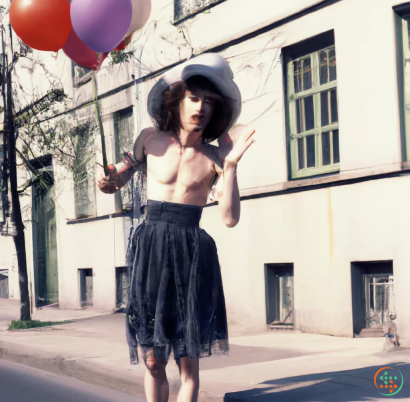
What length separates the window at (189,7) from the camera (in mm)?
11578

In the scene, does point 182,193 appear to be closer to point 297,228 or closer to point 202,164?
point 202,164

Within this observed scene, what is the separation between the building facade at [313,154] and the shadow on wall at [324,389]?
2.64 m

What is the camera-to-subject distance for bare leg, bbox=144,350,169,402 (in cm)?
439

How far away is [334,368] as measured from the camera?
21.6 ft

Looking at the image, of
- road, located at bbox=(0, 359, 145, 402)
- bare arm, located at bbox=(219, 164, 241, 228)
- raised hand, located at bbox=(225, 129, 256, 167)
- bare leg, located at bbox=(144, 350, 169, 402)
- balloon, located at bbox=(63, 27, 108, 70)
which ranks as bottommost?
road, located at bbox=(0, 359, 145, 402)

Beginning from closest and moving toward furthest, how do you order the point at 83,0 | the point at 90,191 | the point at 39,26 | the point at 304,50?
the point at 83,0, the point at 39,26, the point at 304,50, the point at 90,191

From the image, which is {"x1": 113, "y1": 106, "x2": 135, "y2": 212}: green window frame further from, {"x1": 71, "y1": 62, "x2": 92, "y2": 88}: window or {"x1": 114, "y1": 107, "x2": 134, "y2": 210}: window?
{"x1": 71, "y1": 62, "x2": 92, "y2": 88}: window

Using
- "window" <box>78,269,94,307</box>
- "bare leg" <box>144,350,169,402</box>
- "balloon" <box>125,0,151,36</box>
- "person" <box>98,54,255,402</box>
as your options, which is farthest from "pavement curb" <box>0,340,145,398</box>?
"window" <box>78,269,94,307</box>

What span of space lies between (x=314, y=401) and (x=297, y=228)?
4.95 meters

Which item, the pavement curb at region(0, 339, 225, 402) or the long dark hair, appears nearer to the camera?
the long dark hair

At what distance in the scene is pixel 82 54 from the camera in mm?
5539

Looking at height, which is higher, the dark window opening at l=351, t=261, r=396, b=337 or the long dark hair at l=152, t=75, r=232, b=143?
the long dark hair at l=152, t=75, r=232, b=143

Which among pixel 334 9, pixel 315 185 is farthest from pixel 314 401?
pixel 334 9

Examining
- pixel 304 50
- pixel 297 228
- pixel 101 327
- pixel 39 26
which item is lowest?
pixel 101 327
